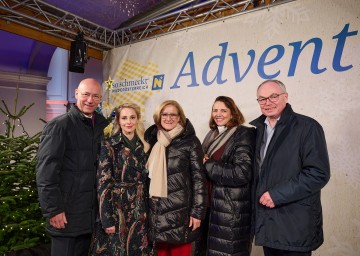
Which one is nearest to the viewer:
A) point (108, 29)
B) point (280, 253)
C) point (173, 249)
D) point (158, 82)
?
point (280, 253)

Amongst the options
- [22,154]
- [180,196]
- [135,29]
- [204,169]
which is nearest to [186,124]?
[204,169]

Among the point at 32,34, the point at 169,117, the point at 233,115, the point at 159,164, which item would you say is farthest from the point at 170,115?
the point at 32,34

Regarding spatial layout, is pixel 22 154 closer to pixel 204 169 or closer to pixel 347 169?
pixel 204 169

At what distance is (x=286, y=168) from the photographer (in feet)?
6.44

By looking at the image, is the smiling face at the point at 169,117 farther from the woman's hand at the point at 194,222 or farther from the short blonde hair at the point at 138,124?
the woman's hand at the point at 194,222

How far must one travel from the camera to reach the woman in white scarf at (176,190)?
8.18 ft

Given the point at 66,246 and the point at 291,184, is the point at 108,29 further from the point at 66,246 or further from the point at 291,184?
the point at 291,184

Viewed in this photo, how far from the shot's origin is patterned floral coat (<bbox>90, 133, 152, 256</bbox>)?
2.35m

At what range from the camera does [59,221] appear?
2.21m

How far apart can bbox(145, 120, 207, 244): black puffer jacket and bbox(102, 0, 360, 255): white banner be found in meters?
1.62

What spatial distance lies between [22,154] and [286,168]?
8.42ft

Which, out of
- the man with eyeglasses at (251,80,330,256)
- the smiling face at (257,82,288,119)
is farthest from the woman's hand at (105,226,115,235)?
the smiling face at (257,82,288,119)

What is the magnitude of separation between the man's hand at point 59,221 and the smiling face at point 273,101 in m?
1.68

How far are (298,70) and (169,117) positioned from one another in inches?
71.6
